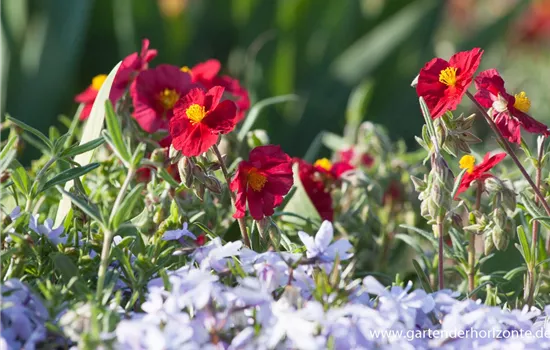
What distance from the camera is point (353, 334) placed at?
0.75 meters

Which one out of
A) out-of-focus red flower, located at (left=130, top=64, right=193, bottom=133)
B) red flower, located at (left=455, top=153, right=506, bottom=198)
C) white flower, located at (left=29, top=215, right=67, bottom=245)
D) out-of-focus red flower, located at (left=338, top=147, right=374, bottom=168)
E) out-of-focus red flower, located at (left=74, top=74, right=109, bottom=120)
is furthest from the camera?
out-of-focus red flower, located at (left=338, top=147, right=374, bottom=168)

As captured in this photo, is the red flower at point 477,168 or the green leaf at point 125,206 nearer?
the green leaf at point 125,206

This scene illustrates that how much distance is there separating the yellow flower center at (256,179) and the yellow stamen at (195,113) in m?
0.10

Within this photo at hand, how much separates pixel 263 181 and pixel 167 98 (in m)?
0.30

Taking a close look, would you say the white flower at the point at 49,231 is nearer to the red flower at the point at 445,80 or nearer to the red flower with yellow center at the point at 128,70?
the red flower with yellow center at the point at 128,70

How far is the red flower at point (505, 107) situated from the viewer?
0.97m

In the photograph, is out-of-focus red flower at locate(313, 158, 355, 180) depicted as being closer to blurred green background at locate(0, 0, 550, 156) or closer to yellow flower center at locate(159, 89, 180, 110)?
yellow flower center at locate(159, 89, 180, 110)

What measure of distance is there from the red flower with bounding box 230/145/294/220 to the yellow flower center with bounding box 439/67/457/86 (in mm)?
218

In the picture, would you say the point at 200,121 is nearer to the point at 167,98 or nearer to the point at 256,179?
the point at 256,179

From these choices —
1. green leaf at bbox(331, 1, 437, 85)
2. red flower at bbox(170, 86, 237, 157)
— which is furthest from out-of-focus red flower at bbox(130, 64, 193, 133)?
green leaf at bbox(331, 1, 437, 85)

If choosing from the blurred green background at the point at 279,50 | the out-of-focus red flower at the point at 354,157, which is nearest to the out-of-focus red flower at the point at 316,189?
the out-of-focus red flower at the point at 354,157

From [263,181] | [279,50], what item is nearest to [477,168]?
[263,181]

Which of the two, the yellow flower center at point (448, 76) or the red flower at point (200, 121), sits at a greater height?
the yellow flower center at point (448, 76)

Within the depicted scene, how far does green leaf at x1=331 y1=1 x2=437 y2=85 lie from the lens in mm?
2856
